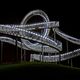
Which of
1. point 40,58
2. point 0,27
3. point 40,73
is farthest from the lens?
point 40,58

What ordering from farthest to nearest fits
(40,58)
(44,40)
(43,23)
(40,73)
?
1. (40,58)
2. (43,23)
3. (44,40)
4. (40,73)

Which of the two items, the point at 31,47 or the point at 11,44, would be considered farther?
the point at 11,44

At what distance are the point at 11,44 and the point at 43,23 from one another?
8155mm

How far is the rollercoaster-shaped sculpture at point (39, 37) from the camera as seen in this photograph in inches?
1323

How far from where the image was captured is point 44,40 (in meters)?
35.8

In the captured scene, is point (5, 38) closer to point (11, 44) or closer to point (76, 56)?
point (11, 44)

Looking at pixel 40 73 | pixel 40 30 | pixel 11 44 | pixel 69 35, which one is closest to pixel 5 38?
pixel 11 44

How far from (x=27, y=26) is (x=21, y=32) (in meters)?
5.61

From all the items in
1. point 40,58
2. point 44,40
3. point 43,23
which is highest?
point 43,23

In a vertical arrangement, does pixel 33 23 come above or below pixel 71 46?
above

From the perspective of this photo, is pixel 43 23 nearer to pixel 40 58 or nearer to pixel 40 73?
pixel 40 58

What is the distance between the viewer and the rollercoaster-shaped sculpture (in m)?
33.6

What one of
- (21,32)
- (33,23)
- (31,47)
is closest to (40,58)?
(31,47)

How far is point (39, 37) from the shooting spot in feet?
115
